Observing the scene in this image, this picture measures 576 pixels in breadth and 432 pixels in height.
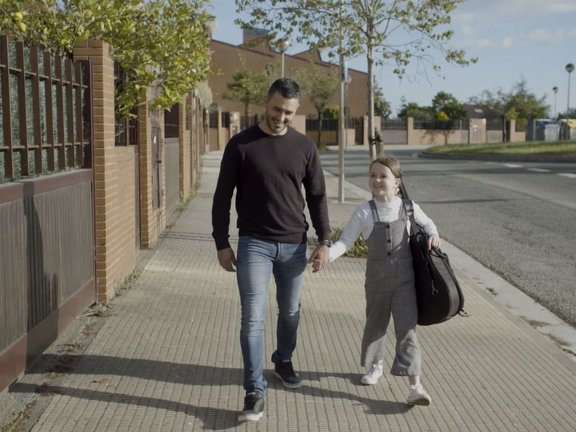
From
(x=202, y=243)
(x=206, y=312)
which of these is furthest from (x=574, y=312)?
(x=202, y=243)

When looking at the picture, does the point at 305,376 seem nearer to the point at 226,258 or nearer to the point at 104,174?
the point at 226,258

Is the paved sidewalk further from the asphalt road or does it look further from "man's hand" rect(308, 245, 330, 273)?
the asphalt road

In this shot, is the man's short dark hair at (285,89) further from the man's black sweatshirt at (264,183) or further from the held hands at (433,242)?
the held hands at (433,242)

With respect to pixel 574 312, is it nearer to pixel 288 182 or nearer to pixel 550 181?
pixel 288 182

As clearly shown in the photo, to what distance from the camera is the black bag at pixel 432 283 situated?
4633mm

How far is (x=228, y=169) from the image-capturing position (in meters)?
4.51

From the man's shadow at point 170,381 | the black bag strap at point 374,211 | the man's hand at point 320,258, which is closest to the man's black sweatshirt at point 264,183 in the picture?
the man's hand at point 320,258

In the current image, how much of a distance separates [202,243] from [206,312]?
4033 millimetres

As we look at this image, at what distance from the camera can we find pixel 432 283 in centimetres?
468

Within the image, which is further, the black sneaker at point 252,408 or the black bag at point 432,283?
the black bag at point 432,283

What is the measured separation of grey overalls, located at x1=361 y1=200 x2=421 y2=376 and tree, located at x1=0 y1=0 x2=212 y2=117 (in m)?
3.41

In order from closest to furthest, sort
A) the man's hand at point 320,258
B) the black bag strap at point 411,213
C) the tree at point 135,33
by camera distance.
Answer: the man's hand at point 320,258 < the black bag strap at point 411,213 < the tree at point 135,33

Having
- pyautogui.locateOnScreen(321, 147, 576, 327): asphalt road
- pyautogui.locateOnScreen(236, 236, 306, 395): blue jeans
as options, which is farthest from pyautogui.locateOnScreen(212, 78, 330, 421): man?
pyautogui.locateOnScreen(321, 147, 576, 327): asphalt road

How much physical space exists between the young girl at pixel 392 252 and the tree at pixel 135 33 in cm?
326
